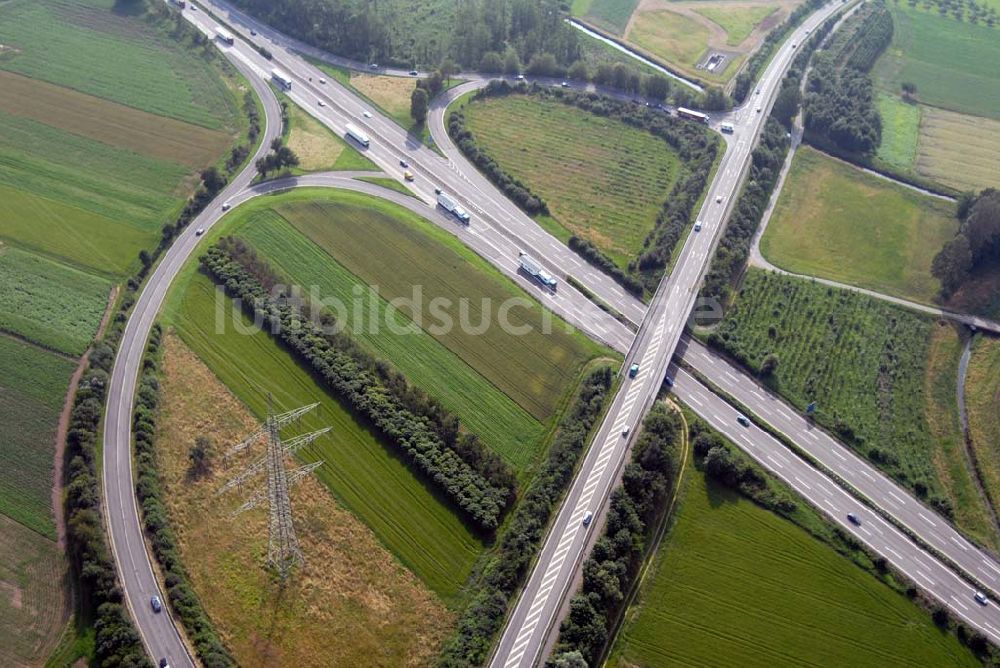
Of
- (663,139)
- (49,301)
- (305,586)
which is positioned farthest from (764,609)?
(49,301)

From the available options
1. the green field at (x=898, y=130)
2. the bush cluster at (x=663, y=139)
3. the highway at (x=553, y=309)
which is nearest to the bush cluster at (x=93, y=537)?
the highway at (x=553, y=309)

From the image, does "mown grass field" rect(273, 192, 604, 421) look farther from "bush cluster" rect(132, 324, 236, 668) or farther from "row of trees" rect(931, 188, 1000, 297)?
"row of trees" rect(931, 188, 1000, 297)

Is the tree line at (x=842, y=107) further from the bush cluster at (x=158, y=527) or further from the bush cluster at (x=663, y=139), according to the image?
the bush cluster at (x=158, y=527)

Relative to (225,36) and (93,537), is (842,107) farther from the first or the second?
(93,537)

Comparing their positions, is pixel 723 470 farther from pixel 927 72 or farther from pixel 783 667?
pixel 927 72

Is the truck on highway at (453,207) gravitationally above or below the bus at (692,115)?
below

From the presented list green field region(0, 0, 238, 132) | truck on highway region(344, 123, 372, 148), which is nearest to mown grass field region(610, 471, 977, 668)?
truck on highway region(344, 123, 372, 148)
